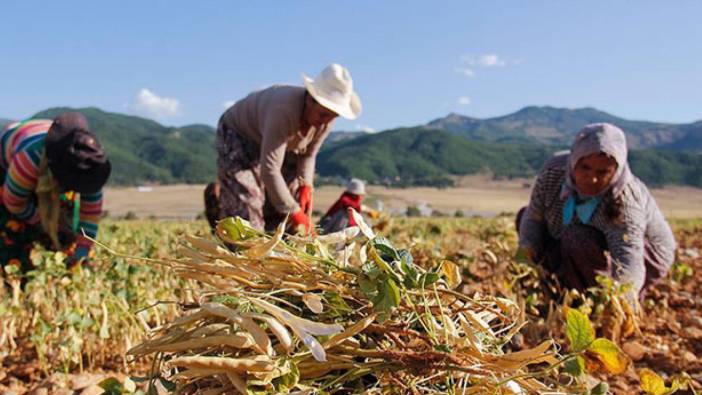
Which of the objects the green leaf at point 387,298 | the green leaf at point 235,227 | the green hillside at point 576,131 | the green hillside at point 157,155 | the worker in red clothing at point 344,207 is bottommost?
the green hillside at point 157,155

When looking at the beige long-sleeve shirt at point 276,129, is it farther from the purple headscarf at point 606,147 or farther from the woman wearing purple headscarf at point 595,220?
the purple headscarf at point 606,147

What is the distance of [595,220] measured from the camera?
2570 mm

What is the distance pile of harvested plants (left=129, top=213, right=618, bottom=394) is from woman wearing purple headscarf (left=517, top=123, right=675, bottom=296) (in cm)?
162

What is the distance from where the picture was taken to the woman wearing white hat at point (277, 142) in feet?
9.38

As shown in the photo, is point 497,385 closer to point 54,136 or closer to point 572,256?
point 572,256

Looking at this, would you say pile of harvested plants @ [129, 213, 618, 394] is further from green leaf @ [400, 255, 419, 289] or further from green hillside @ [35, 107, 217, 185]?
green hillside @ [35, 107, 217, 185]

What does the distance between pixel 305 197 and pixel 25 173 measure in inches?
54.4

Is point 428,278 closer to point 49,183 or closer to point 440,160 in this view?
point 49,183

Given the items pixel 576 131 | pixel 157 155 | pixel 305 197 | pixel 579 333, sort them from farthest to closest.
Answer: pixel 576 131, pixel 157 155, pixel 305 197, pixel 579 333

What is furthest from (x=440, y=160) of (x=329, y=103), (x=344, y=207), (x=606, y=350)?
(x=606, y=350)

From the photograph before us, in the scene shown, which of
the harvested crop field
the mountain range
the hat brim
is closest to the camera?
the harvested crop field

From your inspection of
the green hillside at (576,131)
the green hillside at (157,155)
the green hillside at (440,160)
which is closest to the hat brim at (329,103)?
the green hillside at (440,160)

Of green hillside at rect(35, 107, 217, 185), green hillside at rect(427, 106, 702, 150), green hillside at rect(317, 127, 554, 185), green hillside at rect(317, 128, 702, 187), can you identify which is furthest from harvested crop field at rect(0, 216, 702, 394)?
green hillside at rect(427, 106, 702, 150)

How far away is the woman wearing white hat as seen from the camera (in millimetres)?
2859
